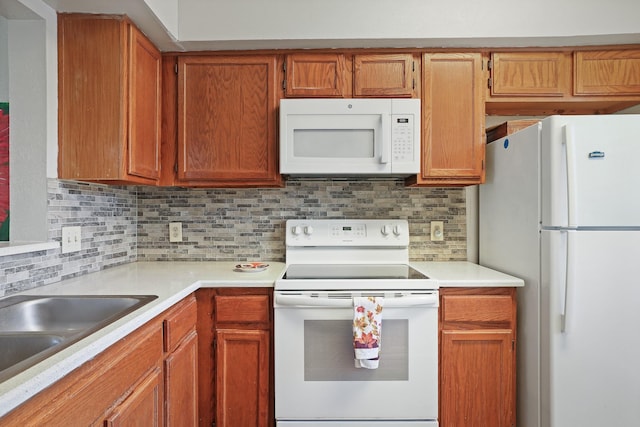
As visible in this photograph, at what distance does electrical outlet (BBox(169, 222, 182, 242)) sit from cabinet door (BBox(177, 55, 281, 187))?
1.56 ft

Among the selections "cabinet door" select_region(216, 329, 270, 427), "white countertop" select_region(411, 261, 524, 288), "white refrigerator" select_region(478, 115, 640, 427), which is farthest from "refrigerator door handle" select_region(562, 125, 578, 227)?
"cabinet door" select_region(216, 329, 270, 427)

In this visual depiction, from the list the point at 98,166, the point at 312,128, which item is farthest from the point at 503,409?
the point at 98,166

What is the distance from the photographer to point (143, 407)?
44.3 inches

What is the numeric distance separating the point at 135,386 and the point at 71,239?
0.89 m

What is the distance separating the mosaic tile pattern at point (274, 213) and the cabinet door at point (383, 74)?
0.56m

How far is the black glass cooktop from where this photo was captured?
5.86ft

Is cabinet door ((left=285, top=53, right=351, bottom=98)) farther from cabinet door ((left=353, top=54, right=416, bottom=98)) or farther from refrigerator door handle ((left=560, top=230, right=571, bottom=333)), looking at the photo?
refrigerator door handle ((left=560, top=230, right=571, bottom=333))

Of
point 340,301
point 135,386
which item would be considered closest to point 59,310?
point 135,386

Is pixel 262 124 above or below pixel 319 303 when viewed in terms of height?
above

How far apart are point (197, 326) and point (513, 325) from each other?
1466mm

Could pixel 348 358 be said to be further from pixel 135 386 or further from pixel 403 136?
pixel 403 136

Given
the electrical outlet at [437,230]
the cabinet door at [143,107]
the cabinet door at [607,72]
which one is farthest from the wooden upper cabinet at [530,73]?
the cabinet door at [143,107]

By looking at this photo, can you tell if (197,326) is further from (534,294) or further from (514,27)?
(514,27)

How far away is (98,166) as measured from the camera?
1.62 meters
